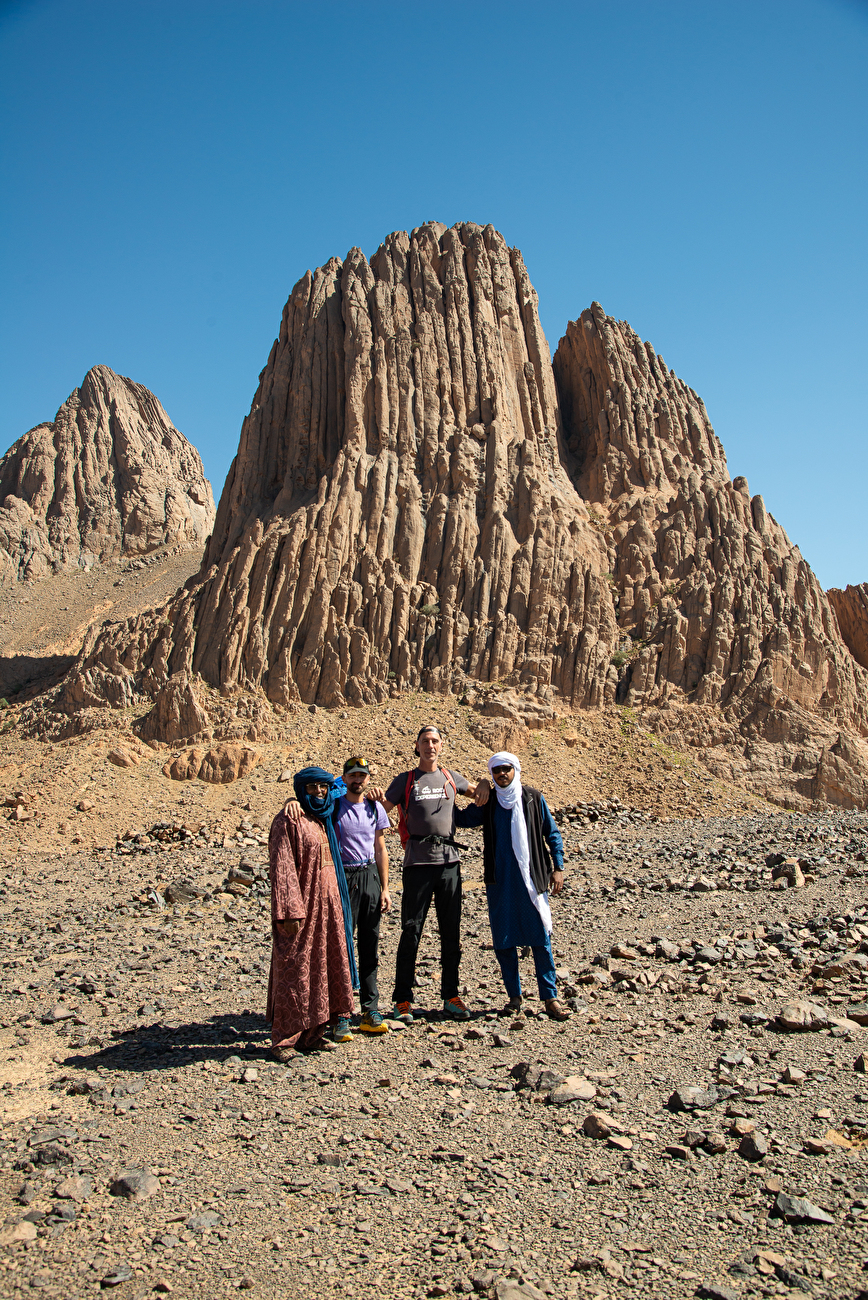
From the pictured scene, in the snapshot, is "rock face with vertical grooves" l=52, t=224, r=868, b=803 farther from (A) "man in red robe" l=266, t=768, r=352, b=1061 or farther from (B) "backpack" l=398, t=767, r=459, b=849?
(A) "man in red robe" l=266, t=768, r=352, b=1061

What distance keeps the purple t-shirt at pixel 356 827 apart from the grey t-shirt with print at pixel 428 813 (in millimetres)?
228

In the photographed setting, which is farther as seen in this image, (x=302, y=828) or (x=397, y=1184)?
(x=302, y=828)

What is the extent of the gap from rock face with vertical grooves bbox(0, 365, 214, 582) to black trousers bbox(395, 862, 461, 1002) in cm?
5348

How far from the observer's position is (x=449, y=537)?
26062 millimetres

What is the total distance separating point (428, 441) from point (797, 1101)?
2511 cm

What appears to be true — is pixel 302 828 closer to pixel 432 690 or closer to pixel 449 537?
pixel 432 690

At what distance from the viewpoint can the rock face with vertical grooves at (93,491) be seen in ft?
180

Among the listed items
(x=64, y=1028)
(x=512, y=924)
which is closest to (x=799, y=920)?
(x=512, y=924)

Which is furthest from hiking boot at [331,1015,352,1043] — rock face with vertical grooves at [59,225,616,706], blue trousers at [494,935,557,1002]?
rock face with vertical grooves at [59,225,616,706]

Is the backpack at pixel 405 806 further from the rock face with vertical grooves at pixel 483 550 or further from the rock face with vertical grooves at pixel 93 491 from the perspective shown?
the rock face with vertical grooves at pixel 93 491

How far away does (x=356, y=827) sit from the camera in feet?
21.7

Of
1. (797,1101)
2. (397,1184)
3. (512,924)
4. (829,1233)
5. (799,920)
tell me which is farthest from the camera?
(799,920)

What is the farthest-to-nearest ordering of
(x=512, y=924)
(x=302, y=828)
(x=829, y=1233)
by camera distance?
(x=512, y=924)
(x=302, y=828)
(x=829, y=1233)

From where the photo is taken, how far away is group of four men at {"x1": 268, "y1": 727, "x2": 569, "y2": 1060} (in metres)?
5.85
